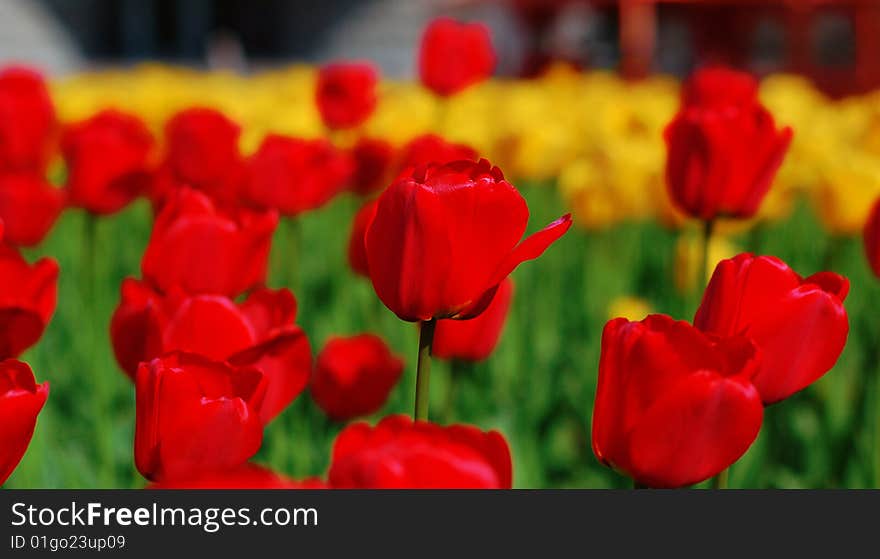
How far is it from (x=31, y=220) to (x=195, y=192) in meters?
0.56

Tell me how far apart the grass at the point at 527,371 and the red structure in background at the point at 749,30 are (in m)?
4.15

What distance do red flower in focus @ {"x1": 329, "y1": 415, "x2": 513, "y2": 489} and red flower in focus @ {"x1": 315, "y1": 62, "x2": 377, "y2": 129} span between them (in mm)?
1644

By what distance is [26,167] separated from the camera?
1.76 meters

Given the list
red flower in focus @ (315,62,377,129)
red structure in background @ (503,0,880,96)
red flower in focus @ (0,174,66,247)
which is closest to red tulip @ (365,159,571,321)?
red flower in focus @ (0,174,66,247)

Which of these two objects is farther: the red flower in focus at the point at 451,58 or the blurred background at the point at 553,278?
the red flower in focus at the point at 451,58

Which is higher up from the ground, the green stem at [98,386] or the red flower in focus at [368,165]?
the red flower in focus at [368,165]

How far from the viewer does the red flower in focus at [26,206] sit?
1.38 metres

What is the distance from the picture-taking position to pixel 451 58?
2160mm

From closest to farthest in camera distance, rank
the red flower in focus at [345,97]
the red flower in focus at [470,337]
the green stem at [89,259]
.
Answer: the red flower in focus at [470,337]
the green stem at [89,259]
the red flower in focus at [345,97]

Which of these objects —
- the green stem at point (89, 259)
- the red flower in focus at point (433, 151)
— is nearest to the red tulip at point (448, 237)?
the red flower in focus at point (433, 151)

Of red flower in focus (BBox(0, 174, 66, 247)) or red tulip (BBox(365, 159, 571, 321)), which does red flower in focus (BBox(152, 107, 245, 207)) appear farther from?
red tulip (BBox(365, 159, 571, 321))

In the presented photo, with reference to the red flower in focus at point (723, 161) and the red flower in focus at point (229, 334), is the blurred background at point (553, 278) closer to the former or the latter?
the red flower in focus at point (723, 161)

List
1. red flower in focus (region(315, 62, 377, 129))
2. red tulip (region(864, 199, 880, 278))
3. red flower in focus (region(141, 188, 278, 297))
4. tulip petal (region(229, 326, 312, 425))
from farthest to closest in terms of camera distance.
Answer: red flower in focus (region(315, 62, 377, 129)) → red tulip (region(864, 199, 880, 278)) → red flower in focus (region(141, 188, 278, 297)) → tulip petal (region(229, 326, 312, 425))

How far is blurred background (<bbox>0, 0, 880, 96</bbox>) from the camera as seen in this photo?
714 centimetres
